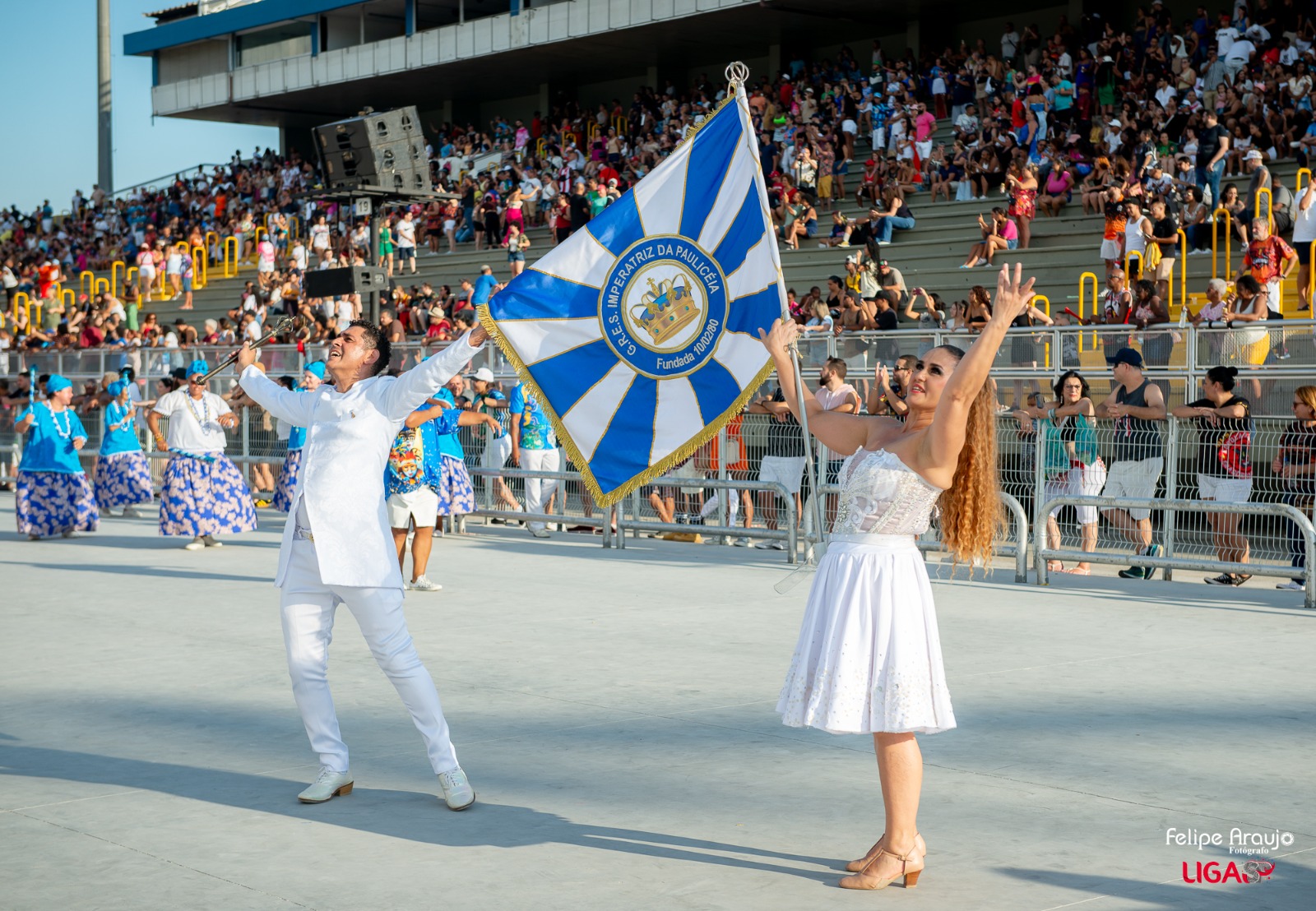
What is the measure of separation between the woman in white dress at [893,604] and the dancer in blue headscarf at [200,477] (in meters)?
10.6

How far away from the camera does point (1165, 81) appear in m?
21.3

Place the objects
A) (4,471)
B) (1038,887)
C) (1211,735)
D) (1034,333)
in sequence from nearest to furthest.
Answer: (1038,887) < (1211,735) < (1034,333) < (4,471)

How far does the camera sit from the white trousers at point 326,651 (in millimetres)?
5293

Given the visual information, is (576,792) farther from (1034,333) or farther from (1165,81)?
(1165,81)

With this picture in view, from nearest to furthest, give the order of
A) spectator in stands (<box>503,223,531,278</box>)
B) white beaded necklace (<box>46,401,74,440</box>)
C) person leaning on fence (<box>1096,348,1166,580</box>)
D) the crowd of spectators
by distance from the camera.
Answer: person leaning on fence (<box>1096,348,1166,580</box>)
white beaded necklace (<box>46,401,74,440</box>)
the crowd of spectators
spectator in stands (<box>503,223,531,278</box>)

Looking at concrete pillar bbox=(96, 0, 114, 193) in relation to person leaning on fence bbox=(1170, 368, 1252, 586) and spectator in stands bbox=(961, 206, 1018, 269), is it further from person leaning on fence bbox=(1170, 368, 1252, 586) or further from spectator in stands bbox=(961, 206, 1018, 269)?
person leaning on fence bbox=(1170, 368, 1252, 586)

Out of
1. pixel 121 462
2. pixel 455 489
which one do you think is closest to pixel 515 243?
pixel 121 462

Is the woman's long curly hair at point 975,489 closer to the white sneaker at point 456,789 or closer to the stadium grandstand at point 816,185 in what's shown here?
the white sneaker at point 456,789

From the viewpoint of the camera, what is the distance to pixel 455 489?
12633 mm

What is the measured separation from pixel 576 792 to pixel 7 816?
6.56 ft

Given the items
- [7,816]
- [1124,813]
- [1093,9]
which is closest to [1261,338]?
[1124,813]

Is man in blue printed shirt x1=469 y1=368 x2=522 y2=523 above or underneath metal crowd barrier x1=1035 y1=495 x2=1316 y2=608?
above

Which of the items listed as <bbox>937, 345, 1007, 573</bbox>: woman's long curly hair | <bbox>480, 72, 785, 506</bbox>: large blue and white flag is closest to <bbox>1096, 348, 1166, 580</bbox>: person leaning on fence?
<bbox>480, 72, 785, 506</bbox>: large blue and white flag

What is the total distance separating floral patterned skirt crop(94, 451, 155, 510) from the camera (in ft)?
58.6
